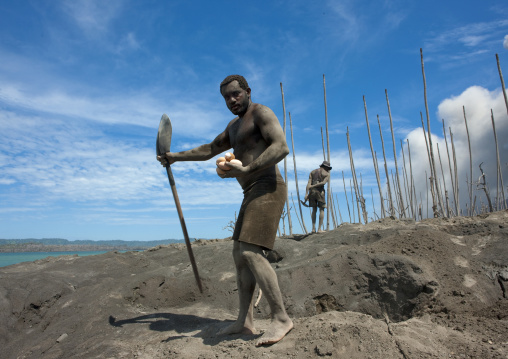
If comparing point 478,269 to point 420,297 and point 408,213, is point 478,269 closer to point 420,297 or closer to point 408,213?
point 420,297

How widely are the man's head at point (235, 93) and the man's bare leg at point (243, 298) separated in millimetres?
1075

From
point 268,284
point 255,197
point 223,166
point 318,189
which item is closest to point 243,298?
point 268,284

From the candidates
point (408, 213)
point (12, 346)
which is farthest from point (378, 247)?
point (408, 213)

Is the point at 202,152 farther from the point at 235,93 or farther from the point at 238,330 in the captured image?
the point at 238,330

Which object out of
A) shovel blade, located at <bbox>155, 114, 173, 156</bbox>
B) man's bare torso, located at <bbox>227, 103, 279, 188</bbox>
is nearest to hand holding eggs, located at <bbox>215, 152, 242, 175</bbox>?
man's bare torso, located at <bbox>227, 103, 279, 188</bbox>

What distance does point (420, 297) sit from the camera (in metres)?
3.46

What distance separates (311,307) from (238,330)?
50.3 inches

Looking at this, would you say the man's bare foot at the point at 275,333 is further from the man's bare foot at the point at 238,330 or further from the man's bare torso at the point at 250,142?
the man's bare torso at the point at 250,142

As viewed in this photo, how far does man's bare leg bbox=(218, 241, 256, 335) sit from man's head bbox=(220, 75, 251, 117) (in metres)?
1.07

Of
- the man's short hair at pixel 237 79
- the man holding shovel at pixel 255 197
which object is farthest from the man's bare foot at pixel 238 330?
the man's short hair at pixel 237 79

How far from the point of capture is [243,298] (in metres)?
2.78

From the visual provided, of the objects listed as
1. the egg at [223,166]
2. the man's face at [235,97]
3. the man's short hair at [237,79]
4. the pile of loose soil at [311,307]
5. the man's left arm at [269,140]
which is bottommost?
the pile of loose soil at [311,307]

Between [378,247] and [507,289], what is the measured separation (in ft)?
4.39

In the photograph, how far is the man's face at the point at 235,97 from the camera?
2.88 meters
